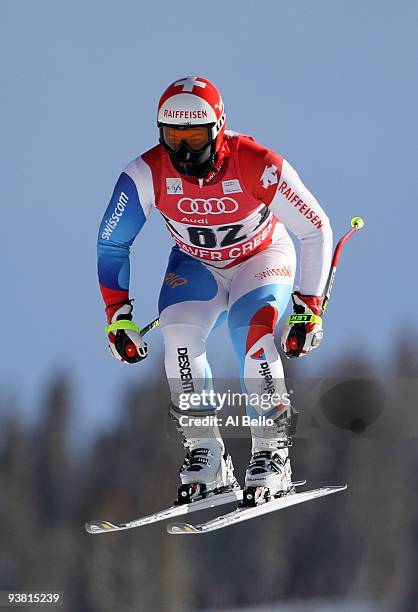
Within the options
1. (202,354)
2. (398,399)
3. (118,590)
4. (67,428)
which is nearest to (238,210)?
(202,354)

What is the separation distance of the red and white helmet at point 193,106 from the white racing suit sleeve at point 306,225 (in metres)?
0.60

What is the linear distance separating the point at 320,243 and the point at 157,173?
1.30 m

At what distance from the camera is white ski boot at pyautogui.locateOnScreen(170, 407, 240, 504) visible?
10.7 meters

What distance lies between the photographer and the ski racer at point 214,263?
10.3m

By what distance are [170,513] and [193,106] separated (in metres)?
2.94

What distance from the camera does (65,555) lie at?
25.3 metres

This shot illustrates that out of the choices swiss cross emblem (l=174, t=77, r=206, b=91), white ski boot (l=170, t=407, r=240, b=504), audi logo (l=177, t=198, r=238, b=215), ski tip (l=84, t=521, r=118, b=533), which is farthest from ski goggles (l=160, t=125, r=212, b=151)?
ski tip (l=84, t=521, r=118, b=533)

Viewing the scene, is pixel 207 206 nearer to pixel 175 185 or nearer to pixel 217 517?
pixel 175 185

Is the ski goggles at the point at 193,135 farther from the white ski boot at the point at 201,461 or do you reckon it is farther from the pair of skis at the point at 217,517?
the pair of skis at the point at 217,517

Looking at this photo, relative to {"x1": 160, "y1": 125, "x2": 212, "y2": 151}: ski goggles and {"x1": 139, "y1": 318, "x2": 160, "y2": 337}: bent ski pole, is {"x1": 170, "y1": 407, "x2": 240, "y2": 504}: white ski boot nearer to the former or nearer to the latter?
{"x1": 139, "y1": 318, "x2": 160, "y2": 337}: bent ski pole

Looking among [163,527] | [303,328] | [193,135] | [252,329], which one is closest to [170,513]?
[252,329]

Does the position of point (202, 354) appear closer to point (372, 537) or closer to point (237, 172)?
point (237, 172)

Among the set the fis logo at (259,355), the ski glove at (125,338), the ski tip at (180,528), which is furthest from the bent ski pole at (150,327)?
the ski tip at (180,528)

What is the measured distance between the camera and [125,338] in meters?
10.7
